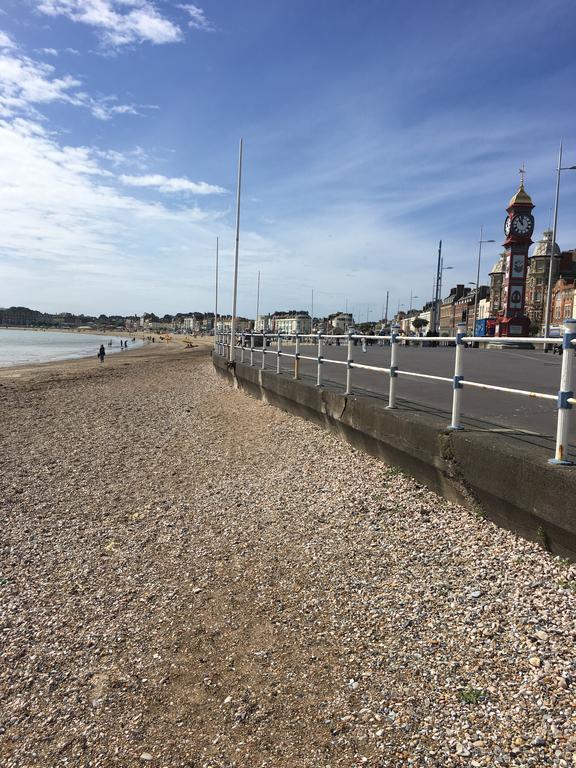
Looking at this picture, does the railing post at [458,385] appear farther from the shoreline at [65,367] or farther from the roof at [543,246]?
the roof at [543,246]

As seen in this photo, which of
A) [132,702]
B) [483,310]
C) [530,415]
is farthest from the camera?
[483,310]

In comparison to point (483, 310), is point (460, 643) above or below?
below

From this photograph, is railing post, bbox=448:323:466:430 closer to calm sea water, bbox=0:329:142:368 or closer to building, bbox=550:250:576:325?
calm sea water, bbox=0:329:142:368

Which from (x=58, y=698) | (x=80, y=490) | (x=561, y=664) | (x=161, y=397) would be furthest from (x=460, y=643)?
(x=161, y=397)

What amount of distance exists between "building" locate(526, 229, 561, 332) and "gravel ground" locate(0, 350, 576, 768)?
Answer: 96915 millimetres

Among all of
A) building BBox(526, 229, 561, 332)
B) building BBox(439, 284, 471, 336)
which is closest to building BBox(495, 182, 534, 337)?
building BBox(526, 229, 561, 332)

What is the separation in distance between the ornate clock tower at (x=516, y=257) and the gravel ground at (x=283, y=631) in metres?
42.0

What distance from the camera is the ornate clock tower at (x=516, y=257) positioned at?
4525cm

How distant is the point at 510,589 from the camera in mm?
3984

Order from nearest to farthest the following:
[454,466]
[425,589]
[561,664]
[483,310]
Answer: [561,664]
[425,589]
[454,466]
[483,310]

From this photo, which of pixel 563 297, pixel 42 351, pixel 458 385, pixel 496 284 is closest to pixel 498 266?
pixel 496 284

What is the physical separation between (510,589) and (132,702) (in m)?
2.69

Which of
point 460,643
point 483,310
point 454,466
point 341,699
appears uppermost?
point 483,310

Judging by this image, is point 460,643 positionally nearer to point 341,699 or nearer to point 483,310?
point 341,699
